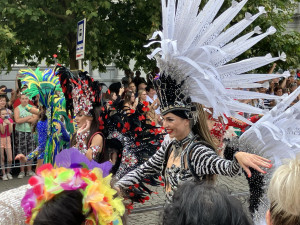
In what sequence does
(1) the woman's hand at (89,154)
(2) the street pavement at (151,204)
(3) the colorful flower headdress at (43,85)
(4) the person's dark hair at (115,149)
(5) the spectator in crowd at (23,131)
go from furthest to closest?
(5) the spectator in crowd at (23,131) → (3) the colorful flower headdress at (43,85) → (2) the street pavement at (151,204) → (1) the woman's hand at (89,154) → (4) the person's dark hair at (115,149)

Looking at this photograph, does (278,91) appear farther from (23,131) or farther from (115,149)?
(115,149)

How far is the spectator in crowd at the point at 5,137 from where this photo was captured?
7.83 m

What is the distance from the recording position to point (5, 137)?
7.92 m

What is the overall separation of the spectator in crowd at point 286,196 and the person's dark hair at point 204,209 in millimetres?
179

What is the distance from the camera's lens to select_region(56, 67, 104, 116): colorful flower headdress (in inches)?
200

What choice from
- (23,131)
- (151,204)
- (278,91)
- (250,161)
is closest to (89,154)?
(151,204)

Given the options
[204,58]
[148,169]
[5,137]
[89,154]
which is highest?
[204,58]

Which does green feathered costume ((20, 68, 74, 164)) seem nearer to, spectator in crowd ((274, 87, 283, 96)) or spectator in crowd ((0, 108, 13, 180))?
spectator in crowd ((0, 108, 13, 180))

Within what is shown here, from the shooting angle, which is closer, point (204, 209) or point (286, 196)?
point (204, 209)

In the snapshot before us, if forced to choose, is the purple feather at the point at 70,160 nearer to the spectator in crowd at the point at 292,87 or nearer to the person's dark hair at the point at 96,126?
the person's dark hair at the point at 96,126

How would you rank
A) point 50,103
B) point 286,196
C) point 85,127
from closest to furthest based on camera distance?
point 286,196
point 85,127
point 50,103

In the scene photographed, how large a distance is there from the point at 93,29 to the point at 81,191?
29.0 ft

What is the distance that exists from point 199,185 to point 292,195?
0.31 m

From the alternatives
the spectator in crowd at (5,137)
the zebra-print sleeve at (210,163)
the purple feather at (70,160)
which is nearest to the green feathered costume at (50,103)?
the spectator in crowd at (5,137)
